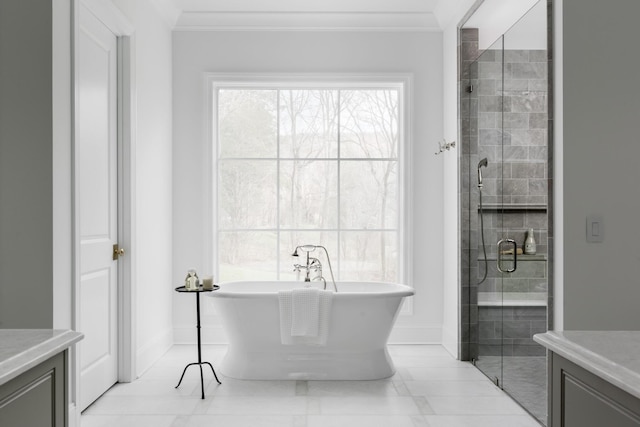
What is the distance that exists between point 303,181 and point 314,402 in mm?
2128

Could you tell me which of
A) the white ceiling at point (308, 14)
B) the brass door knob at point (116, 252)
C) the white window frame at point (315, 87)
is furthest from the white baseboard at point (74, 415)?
the white ceiling at point (308, 14)

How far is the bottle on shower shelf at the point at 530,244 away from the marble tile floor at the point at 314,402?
0.91m

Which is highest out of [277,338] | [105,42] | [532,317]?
[105,42]

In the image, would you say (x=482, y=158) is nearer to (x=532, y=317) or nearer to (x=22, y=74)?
(x=532, y=317)

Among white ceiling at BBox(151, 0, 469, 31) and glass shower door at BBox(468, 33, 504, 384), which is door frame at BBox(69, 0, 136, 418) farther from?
glass shower door at BBox(468, 33, 504, 384)

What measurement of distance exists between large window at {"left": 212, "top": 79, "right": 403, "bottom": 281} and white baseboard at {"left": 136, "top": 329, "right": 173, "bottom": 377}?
2.27 ft

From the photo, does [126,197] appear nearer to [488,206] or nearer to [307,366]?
[307,366]

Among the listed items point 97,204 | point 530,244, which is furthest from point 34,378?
point 530,244

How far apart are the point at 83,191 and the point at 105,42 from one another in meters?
0.98

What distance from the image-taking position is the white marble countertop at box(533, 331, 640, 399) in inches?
46.7

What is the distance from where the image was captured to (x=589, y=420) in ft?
4.40

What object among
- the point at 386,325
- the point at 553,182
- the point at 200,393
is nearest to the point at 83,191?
the point at 200,393

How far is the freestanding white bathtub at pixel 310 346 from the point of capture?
3.91 metres

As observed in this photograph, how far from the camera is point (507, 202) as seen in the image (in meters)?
3.55
